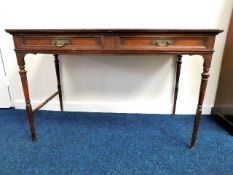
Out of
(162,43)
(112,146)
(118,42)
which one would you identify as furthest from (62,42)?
(112,146)

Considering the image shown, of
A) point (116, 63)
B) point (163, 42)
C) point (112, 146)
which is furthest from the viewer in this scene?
point (116, 63)

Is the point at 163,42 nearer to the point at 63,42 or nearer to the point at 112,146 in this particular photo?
the point at 63,42

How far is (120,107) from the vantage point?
1.82m

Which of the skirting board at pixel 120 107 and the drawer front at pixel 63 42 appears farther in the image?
the skirting board at pixel 120 107

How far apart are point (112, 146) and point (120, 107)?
543 mm

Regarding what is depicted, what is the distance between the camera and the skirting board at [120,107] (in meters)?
1.78

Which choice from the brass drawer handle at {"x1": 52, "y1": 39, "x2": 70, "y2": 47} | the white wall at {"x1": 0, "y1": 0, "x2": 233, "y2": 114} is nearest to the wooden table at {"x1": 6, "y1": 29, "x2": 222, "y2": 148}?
the brass drawer handle at {"x1": 52, "y1": 39, "x2": 70, "y2": 47}

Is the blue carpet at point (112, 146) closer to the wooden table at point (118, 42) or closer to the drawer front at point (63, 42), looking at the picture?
the wooden table at point (118, 42)

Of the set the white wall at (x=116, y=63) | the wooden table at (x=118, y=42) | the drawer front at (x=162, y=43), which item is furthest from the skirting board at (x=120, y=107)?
the drawer front at (x=162, y=43)

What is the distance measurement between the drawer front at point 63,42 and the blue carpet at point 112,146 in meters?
0.70

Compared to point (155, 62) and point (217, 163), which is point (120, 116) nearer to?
point (155, 62)
